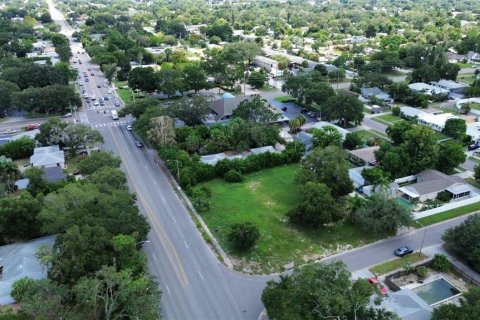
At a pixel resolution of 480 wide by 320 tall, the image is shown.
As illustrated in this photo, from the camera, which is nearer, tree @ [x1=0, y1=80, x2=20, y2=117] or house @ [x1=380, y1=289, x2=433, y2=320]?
house @ [x1=380, y1=289, x2=433, y2=320]

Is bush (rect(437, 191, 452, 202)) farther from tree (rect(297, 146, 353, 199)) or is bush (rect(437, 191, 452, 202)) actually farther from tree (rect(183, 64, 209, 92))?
tree (rect(183, 64, 209, 92))

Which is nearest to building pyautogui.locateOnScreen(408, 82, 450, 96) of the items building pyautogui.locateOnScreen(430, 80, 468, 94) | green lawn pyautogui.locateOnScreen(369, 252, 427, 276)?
building pyautogui.locateOnScreen(430, 80, 468, 94)

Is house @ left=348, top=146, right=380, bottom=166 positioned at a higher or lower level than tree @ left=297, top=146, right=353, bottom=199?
lower

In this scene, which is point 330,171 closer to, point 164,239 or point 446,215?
point 446,215

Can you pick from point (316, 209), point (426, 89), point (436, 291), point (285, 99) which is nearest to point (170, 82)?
point (285, 99)

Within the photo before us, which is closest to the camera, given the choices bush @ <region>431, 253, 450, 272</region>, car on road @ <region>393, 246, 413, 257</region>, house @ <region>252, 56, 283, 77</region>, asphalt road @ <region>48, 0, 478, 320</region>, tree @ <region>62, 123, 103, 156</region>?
asphalt road @ <region>48, 0, 478, 320</region>

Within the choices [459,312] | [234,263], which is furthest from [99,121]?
[459,312]

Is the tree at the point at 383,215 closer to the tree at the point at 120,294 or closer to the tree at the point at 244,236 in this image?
the tree at the point at 244,236
